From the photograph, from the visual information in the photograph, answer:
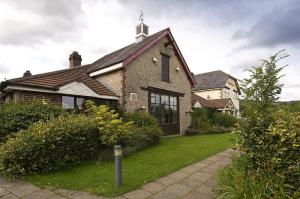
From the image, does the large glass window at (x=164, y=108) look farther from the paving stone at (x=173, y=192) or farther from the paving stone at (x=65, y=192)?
the paving stone at (x=65, y=192)

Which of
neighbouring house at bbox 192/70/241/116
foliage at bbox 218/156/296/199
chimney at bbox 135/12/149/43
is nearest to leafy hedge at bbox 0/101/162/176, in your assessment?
foliage at bbox 218/156/296/199

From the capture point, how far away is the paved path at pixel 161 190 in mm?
4957

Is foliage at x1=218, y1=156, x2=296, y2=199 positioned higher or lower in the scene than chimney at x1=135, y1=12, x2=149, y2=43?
lower

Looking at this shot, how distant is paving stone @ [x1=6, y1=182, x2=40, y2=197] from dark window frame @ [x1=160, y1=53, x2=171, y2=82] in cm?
1264

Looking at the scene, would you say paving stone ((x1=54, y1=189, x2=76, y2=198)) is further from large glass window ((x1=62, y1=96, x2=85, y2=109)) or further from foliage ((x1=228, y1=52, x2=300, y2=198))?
large glass window ((x1=62, y1=96, x2=85, y2=109))

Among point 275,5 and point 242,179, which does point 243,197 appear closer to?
point 242,179

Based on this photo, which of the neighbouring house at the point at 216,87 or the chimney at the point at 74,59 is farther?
the neighbouring house at the point at 216,87

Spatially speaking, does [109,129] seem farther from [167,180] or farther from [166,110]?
[166,110]

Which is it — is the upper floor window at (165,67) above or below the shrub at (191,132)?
above

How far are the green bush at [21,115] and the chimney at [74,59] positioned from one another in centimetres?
1268

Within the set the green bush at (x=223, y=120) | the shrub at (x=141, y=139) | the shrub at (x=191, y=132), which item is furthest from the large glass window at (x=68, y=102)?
the green bush at (x=223, y=120)

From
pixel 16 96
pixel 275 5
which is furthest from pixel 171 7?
pixel 16 96

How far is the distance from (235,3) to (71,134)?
7.19 meters

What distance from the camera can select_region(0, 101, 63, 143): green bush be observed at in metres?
8.48
